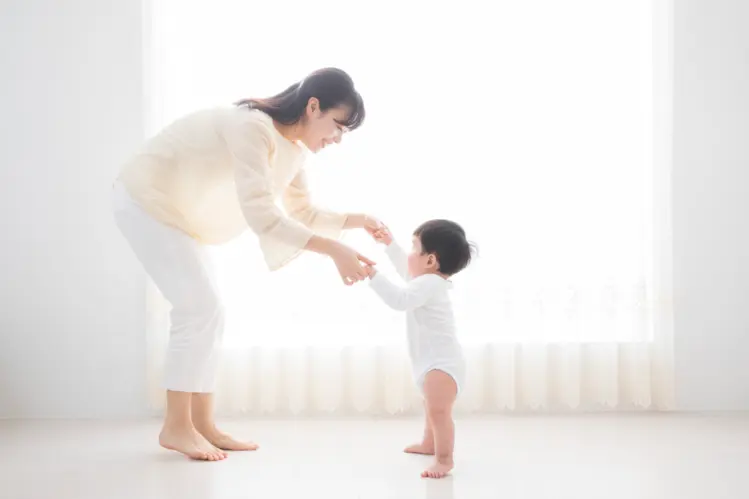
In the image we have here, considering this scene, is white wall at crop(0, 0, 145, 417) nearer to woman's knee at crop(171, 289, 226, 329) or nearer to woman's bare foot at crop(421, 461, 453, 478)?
woman's knee at crop(171, 289, 226, 329)

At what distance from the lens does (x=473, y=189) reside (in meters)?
3.11

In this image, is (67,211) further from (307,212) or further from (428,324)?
(428,324)

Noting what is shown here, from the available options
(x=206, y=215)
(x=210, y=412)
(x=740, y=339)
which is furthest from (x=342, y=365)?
(x=740, y=339)

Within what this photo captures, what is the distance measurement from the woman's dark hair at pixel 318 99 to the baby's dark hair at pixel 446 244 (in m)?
0.36

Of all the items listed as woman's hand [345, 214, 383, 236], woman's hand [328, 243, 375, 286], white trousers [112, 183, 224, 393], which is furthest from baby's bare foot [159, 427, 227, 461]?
woman's hand [345, 214, 383, 236]

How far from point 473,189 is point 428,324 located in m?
0.94

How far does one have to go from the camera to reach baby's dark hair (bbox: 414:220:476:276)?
7.51 feet

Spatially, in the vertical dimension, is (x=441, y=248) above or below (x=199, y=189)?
below

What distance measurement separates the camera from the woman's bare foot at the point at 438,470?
84.4 inches

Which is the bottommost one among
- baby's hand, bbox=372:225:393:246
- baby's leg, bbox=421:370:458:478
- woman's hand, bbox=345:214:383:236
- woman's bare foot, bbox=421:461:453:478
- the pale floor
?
the pale floor

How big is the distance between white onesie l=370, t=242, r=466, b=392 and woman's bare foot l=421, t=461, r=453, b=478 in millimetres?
203

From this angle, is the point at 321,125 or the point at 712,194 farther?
the point at 712,194

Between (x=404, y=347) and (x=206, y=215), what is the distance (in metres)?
0.94

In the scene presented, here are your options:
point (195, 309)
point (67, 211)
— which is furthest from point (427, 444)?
point (67, 211)
